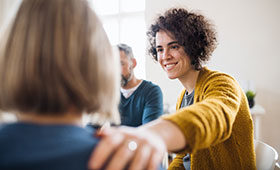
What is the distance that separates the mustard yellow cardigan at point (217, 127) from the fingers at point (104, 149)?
168mm

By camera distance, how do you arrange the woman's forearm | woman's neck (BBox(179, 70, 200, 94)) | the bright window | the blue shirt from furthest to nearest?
the bright window < the blue shirt < woman's neck (BBox(179, 70, 200, 94)) < the woman's forearm

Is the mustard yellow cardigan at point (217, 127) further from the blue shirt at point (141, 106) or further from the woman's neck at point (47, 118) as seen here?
the blue shirt at point (141, 106)

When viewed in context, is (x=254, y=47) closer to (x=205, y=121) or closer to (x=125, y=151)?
(x=205, y=121)

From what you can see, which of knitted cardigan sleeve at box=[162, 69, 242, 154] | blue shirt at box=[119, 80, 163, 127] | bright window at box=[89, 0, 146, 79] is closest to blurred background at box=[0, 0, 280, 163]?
bright window at box=[89, 0, 146, 79]

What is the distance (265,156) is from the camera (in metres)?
1.02

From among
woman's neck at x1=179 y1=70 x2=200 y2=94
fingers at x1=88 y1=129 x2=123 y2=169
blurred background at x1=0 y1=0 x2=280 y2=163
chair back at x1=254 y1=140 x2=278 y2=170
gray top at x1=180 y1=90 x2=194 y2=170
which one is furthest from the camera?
blurred background at x1=0 y1=0 x2=280 y2=163

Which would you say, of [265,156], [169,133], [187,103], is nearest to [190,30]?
[187,103]

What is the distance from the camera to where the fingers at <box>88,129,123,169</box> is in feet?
1.12

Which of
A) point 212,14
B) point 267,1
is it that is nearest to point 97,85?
point 212,14

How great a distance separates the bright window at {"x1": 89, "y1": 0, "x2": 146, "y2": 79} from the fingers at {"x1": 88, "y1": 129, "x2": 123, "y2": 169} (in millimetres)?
3330

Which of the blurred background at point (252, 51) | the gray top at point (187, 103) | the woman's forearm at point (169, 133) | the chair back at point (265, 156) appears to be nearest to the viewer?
the woman's forearm at point (169, 133)

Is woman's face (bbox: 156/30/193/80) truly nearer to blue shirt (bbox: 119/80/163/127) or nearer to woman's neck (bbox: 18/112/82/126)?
blue shirt (bbox: 119/80/163/127)

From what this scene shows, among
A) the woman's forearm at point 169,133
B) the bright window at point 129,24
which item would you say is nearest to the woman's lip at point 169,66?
the woman's forearm at point 169,133

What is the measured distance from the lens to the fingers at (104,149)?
0.34 m
